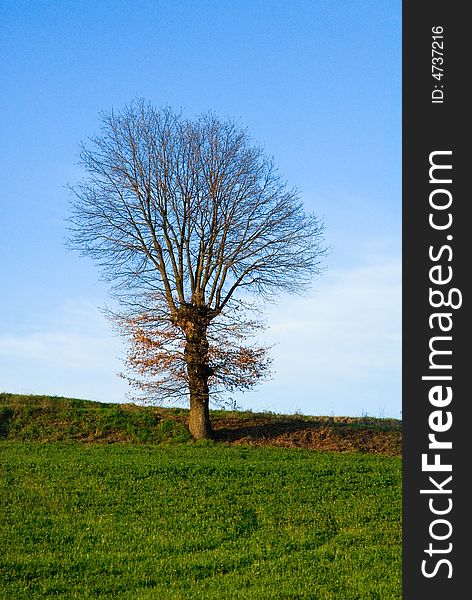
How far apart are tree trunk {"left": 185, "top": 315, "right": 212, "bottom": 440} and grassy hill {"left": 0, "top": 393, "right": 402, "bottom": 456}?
0.57m

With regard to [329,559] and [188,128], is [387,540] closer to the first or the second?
[329,559]

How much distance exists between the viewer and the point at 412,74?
1058cm

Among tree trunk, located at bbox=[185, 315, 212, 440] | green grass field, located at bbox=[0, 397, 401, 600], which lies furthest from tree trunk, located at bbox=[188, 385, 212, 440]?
green grass field, located at bbox=[0, 397, 401, 600]

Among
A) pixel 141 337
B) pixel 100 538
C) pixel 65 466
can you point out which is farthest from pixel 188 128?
pixel 100 538

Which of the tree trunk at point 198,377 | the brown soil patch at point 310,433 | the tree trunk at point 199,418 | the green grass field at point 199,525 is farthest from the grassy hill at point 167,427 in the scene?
the green grass field at point 199,525

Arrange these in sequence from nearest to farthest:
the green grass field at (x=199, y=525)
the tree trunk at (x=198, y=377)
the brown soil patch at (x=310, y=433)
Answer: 1. the green grass field at (x=199, y=525)
2. the brown soil patch at (x=310, y=433)
3. the tree trunk at (x=198, y=377)

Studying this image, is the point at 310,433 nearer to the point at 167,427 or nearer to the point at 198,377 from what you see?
the point at 198,377

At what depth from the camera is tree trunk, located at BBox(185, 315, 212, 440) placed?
29.2m

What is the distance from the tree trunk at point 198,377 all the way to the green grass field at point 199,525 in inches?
144

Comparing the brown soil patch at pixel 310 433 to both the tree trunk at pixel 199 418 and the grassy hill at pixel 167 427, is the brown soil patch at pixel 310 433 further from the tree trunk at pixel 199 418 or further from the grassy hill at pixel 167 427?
the tree trunk at pixel 199 418

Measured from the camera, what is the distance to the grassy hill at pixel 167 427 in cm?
2925

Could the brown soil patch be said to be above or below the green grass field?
above

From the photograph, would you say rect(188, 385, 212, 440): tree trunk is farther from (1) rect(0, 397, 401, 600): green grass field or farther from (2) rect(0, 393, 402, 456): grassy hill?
(1) rect(0, 397, 401, 600): green grass field

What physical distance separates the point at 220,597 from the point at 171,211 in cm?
2049
